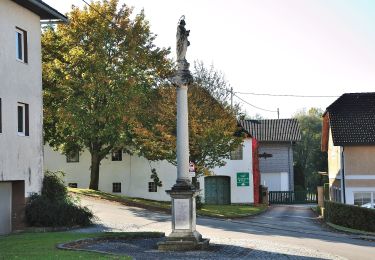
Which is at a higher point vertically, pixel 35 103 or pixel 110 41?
pixel 110 41

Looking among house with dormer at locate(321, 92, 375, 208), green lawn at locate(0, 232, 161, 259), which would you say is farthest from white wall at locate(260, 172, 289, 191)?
green lawn at locate(0, 232, 161, 259)

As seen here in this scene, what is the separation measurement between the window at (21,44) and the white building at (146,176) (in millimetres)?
21508

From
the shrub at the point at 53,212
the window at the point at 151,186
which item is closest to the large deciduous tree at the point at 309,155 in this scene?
the window at the point at 151,186

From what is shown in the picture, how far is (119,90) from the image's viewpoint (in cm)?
3738

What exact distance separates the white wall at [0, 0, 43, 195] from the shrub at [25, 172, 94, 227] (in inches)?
24.7

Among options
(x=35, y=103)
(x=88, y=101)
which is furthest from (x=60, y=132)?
(x=35, y=103)

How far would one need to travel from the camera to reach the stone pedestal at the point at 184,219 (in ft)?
55.9


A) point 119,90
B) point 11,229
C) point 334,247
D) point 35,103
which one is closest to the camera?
point 334,247

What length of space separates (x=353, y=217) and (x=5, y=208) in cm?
1601

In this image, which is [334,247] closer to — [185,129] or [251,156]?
[185,129]

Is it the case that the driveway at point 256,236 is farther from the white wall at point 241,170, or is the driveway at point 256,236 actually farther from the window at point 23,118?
the white wall at point 241,170

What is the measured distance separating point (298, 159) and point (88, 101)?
57.0 meters

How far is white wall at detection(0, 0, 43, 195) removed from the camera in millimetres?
22625

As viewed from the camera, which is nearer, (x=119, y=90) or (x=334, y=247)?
(x=334, y=247)
